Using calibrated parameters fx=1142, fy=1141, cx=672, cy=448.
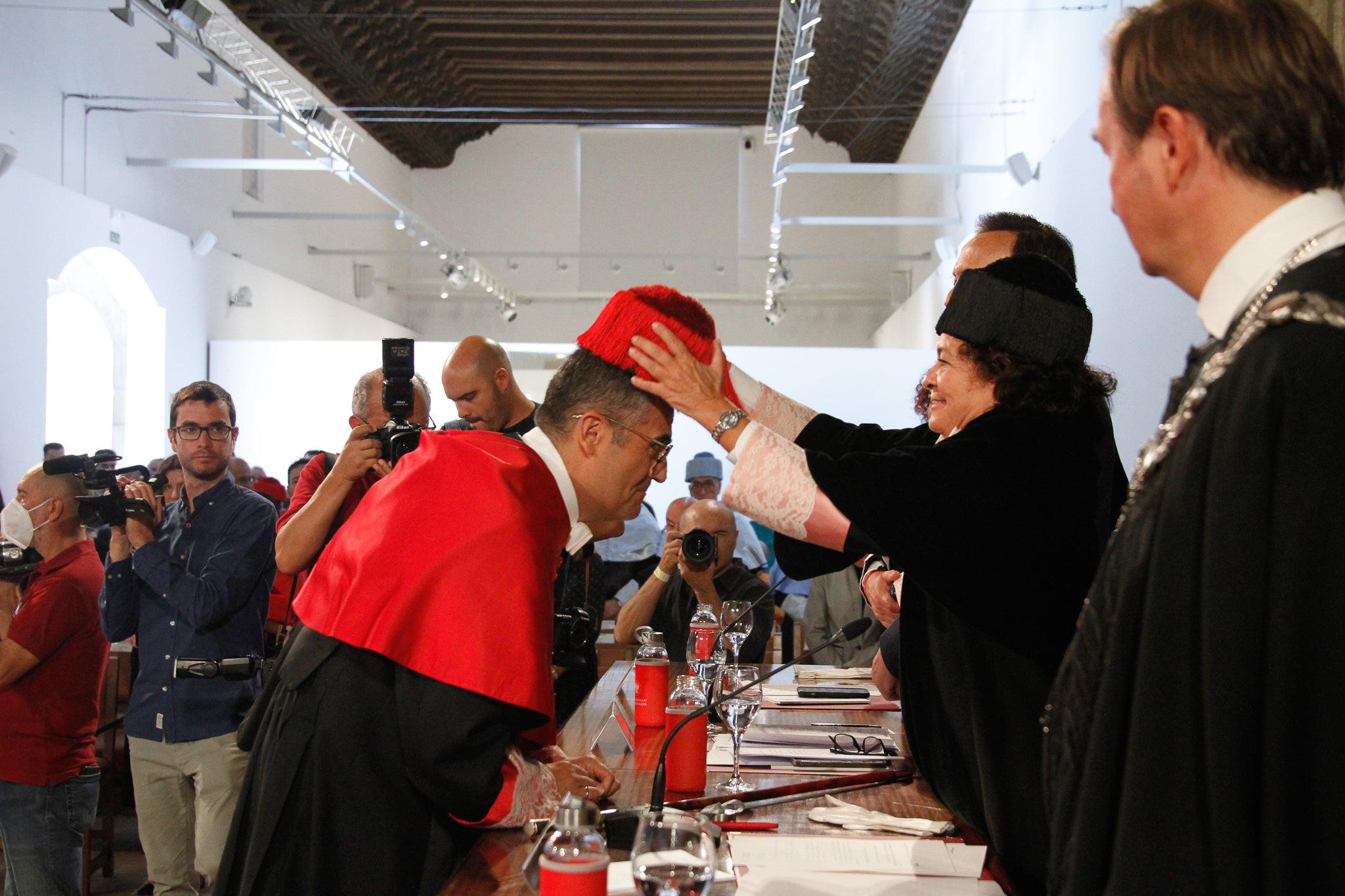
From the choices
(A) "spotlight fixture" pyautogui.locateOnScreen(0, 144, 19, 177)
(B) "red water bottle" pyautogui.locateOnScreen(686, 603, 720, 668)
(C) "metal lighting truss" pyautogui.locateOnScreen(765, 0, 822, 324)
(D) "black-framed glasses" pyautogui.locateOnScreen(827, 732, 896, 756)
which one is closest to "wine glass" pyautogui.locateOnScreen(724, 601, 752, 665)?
(B) "red water bottle" pyautogui.locateOnScreen(686, 603, 720, 668)

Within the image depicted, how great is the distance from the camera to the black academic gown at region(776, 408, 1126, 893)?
4.77ft

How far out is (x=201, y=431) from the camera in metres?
3.42

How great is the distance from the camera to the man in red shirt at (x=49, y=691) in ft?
10.1

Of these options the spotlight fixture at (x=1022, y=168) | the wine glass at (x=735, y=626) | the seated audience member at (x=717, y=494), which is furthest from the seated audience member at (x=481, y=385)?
the spotlight fixture at (x=1022, y=168)

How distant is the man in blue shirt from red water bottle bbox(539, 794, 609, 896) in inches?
96.5

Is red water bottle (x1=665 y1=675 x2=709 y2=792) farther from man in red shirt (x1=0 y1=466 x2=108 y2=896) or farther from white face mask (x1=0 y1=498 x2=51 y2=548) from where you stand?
white face mask (x1=0 y1=498 x2=51 y2=548)

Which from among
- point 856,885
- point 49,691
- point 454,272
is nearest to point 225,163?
point 454,272

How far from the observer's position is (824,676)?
3191 mm

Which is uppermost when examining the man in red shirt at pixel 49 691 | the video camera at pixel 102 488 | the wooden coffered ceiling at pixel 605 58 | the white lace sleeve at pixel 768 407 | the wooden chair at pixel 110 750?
the wooden coffered ceiling at pixel 605 58

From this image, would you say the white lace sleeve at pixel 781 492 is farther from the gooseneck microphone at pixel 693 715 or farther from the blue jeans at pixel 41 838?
the blue jeans at pixel 41 838

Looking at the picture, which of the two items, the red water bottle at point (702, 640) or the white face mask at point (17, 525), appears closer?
the red water bottle at point (702, 640)

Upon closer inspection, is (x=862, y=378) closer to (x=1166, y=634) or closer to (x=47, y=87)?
(x=47, y=87)

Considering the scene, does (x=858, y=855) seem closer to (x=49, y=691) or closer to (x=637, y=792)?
(x=637, y=792)

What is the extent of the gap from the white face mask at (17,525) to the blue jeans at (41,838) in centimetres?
65
